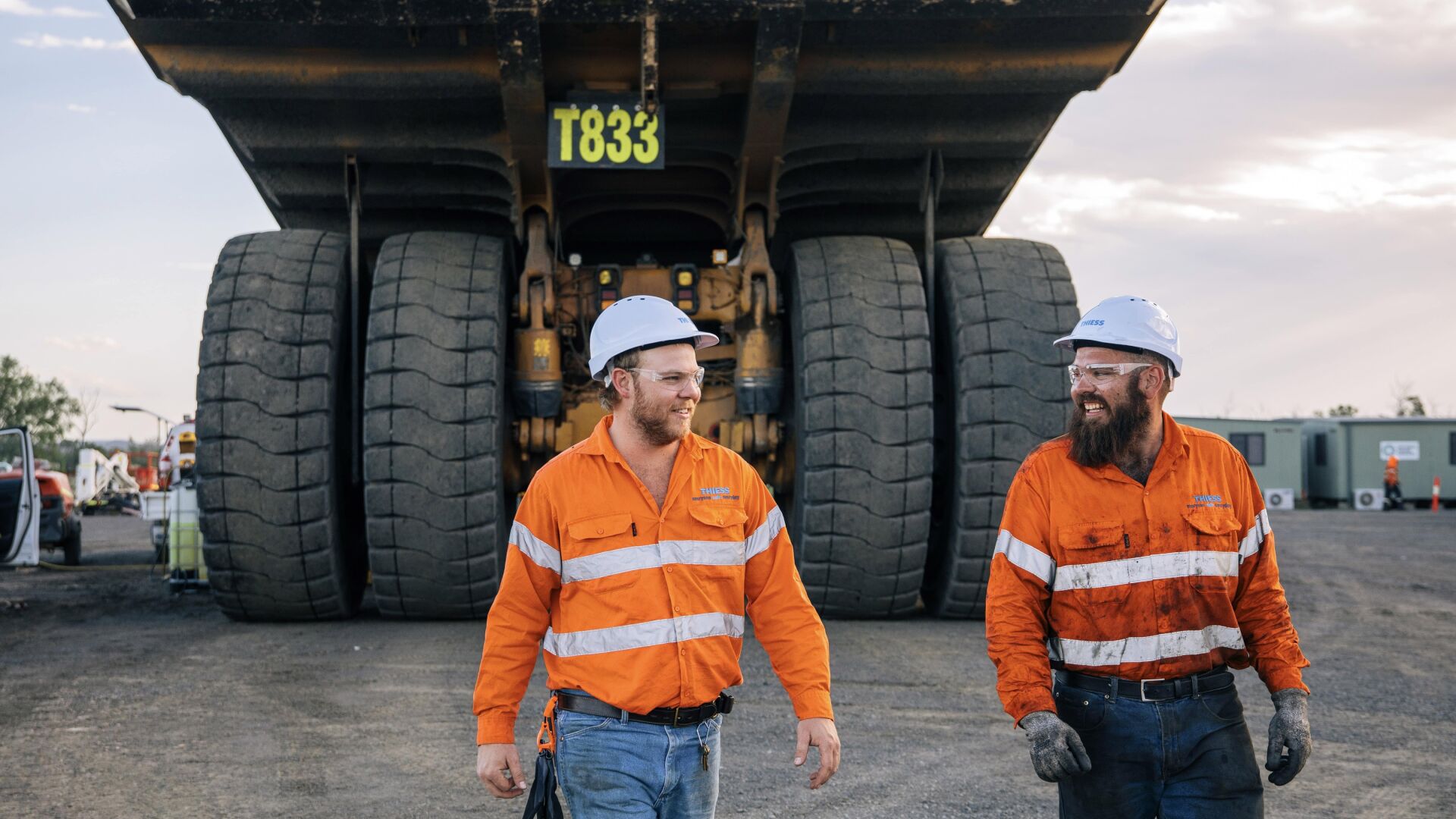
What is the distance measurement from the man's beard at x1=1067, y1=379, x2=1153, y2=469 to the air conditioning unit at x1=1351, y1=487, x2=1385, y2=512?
100 ft

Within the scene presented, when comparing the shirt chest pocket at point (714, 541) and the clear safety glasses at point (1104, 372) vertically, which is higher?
the clear safety glasses at point (1104, 372)

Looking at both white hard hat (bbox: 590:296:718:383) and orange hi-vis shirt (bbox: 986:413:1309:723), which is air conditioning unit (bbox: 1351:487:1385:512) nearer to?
orange hi-vis shirt (bbox: 986:413:1309:723)

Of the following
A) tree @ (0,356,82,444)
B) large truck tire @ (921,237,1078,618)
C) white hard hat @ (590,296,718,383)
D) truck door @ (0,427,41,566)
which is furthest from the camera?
tree @ (0,356,82,444)

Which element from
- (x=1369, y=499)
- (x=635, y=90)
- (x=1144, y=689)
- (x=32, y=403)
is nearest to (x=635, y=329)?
(x=1144, y=689)

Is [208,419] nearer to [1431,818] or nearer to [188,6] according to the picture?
[188,6]

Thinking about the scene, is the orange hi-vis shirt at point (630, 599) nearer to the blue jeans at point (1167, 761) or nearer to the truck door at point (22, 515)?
the blue jeans at point (1167, 761)

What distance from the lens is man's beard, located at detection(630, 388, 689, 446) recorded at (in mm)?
2934

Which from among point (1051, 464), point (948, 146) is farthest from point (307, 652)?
point (1051, 464)

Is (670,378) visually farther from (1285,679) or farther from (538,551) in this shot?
(1285,679)

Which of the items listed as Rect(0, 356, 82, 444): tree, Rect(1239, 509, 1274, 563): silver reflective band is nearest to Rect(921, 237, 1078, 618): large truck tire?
Rect(1239, 509, 1274, 563): silver reflective band

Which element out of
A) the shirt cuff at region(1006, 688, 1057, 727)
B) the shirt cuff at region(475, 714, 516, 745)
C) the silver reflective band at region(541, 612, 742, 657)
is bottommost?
the shirt cuff at region(475, 714, 516, 745)

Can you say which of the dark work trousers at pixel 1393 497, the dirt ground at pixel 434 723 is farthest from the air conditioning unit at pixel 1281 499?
the dirt ground at pixel 434 723

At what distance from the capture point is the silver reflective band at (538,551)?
2891 mm

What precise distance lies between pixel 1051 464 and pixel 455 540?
426 centimetres
